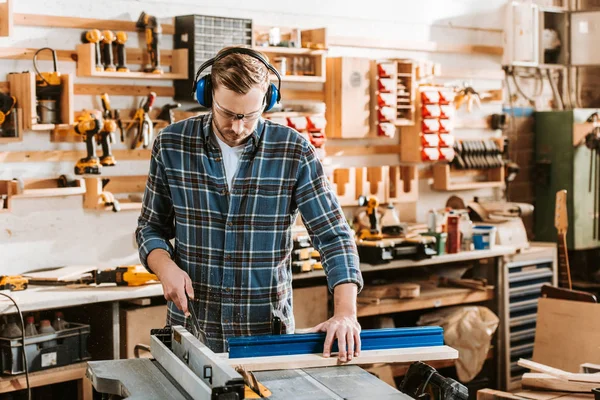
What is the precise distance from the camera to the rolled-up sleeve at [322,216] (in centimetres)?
227

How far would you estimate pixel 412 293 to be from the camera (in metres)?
4.52

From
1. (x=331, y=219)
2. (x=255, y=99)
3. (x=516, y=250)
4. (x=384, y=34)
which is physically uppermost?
(x=384, y=34)

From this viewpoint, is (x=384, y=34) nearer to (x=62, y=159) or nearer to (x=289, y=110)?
(x=289, y=110)

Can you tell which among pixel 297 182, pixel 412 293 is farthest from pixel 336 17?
pixel 297 182

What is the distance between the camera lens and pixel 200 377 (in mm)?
1756

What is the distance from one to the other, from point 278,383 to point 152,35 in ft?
8.39

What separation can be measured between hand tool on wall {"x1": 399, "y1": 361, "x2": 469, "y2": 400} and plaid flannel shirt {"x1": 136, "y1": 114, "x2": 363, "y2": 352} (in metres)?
0.38

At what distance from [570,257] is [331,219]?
13.6 feet

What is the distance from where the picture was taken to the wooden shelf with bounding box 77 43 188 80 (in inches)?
155

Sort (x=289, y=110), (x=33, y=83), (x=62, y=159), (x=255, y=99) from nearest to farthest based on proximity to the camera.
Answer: (x=255, y=99)
(x=33, y=83)
(x=62, y=159)
(x=289, y=110)

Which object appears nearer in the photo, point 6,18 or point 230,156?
point 230,156

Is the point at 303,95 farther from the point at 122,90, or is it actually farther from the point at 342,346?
the point at 342,346

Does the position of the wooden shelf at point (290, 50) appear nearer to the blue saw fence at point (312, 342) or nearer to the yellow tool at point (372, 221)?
the yellow tool at point (372, 221)

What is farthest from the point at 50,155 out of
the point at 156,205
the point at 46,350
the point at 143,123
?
the point at 156,205
